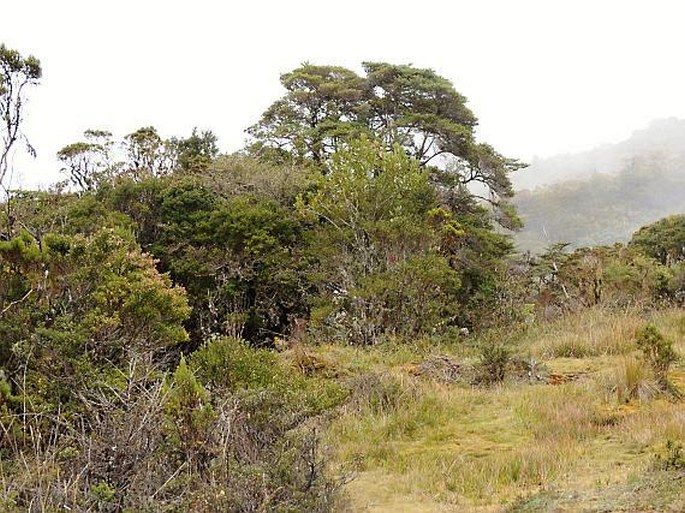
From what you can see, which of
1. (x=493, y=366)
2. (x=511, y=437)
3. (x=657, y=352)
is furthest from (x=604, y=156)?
(x=511, y=437)

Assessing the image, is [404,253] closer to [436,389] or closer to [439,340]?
[439,340]

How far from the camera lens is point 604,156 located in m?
110

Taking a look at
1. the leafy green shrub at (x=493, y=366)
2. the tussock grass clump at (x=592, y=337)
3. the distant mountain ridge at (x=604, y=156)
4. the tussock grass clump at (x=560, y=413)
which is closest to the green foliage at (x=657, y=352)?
the tussock grass clump at (x=560, y=413)

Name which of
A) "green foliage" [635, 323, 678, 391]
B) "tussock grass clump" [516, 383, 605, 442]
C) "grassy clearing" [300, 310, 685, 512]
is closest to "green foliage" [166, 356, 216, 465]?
"grassy clearing" [300, 310, 685, 512]

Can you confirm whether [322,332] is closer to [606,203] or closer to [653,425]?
[653,425]

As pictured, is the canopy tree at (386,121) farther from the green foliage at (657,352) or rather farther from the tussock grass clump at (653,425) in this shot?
the tussock grass clump at (653,425)

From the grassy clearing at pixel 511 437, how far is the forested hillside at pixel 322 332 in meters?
0.03

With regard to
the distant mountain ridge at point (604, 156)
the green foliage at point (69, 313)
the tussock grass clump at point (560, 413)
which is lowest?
the tussock grass clump at point (560, 413)

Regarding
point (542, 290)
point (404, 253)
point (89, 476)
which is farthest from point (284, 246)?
point (89, 476)

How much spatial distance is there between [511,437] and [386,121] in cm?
1502

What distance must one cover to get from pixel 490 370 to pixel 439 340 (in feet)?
12.2

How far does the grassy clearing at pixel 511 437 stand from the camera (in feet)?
13.6

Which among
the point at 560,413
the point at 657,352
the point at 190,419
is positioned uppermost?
the point at 190,419

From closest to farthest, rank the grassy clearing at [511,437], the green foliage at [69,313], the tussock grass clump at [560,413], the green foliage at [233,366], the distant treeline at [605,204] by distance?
the grassy clearing at [511,437] < the tussock grass clump at [560,413] < the green foliage at [69,313] < the green foliage at [233,366] < the distant treeline at [605,204]
